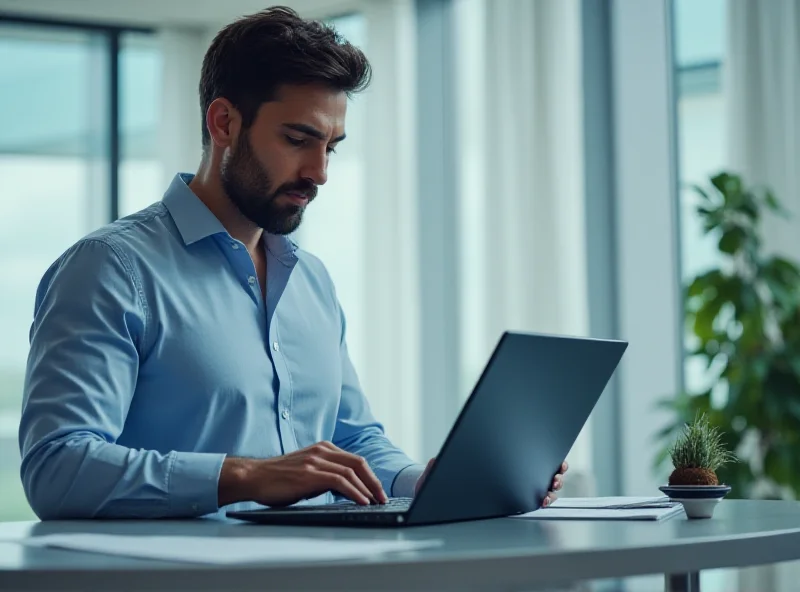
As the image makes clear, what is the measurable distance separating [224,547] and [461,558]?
230 millimetres

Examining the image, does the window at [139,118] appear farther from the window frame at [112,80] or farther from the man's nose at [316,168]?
the man's nose at [316,168]

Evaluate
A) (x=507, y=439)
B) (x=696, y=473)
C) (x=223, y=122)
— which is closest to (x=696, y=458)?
(x=696, y=473)

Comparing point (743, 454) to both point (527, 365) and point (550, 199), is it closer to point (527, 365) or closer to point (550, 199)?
point (550, 199)

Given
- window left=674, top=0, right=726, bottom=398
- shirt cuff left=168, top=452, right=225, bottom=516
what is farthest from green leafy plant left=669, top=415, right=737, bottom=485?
window left=674, top=0, right=726, bottom=398

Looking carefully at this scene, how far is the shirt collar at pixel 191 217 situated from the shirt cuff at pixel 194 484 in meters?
0.45

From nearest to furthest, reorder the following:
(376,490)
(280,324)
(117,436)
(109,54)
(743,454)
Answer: (376,490) < (117,436) < (280,324) < (743,454) < (109,54)

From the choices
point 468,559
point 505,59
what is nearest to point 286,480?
point 468,559

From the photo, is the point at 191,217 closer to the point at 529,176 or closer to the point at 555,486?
the point at 555,486

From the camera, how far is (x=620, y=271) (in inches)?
190

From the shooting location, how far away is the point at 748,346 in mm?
3770

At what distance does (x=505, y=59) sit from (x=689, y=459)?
12.7 feet

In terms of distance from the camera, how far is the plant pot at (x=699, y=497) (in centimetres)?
134

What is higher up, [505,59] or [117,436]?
[505,59]

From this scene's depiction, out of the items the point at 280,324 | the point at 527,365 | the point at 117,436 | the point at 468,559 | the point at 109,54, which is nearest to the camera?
the point at 468,559
